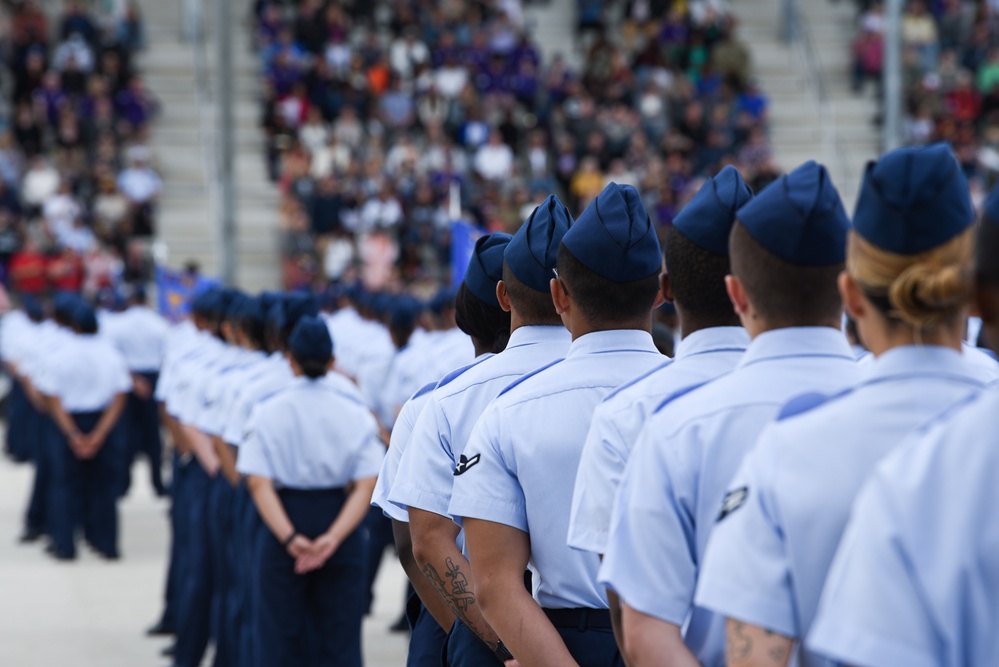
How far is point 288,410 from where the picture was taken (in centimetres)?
672

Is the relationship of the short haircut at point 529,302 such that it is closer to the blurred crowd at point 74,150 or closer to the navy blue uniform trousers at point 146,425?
the navy blue uniform trousers at point 146,425

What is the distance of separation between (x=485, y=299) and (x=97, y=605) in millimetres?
7547

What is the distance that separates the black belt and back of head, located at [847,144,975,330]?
1.41 meters

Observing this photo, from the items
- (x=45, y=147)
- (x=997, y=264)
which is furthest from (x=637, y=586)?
(x=45, y=147)

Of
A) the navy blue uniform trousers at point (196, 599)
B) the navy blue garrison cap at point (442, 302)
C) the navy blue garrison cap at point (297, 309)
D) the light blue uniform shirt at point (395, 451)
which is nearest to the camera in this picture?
the light blue uniform shirt at point (395, 451)

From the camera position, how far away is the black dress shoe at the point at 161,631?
33.1 ft

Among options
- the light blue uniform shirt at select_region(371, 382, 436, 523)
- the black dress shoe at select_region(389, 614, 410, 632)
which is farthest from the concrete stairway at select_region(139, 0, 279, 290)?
the light blue uniform shirt at select_region(371, 382, 436, 523)

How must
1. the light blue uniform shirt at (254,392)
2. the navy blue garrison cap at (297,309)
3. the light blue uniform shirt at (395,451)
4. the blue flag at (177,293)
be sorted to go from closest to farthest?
the light blue uniform shirt at (395,451), the light blue uniform shirt at (254,392), the navy blue garrison cap at (297,309), the blue flag at (177,293)

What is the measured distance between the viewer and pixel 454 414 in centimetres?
409

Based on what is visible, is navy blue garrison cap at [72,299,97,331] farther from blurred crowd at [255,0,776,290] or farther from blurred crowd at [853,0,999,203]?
blurred crowd at [853,0,999,203]

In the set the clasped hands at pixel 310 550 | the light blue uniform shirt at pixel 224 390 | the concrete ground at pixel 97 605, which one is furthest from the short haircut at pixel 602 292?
the concrete ground at pixel 97 605

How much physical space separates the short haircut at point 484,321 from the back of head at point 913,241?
2.25 meters

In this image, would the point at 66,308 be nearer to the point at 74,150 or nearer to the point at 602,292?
the point at 602,292

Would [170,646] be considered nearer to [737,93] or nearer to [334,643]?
[334,643]
